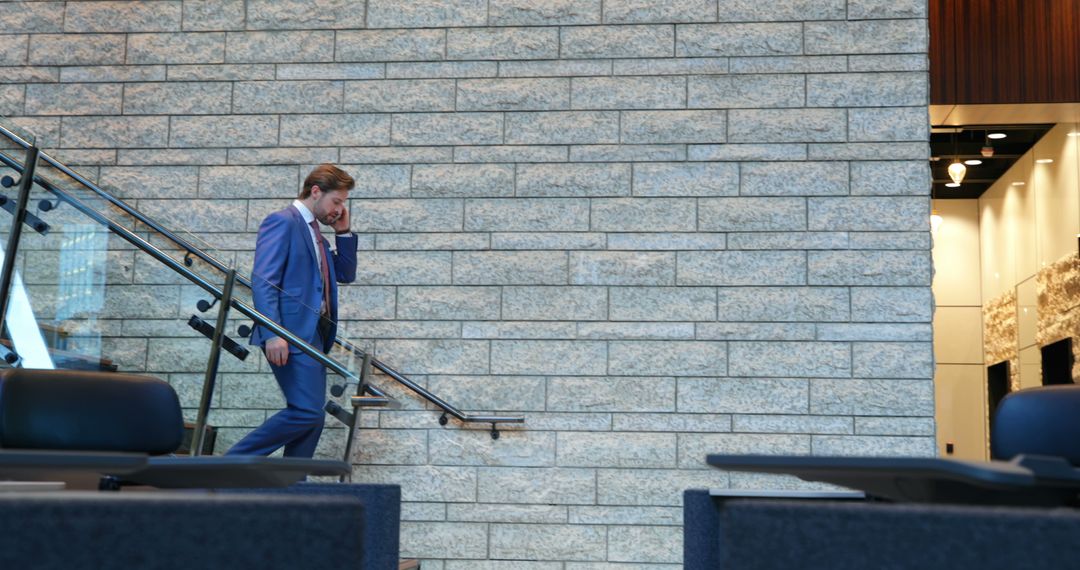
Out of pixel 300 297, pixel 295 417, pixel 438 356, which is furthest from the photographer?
pixel 438 356

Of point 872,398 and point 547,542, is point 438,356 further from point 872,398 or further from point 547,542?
point 872,398

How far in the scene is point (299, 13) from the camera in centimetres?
594

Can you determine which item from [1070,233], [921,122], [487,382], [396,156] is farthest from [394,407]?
[1070,233]

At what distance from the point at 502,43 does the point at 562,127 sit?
50cm

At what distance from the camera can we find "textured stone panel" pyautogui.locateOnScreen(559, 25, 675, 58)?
5.74m

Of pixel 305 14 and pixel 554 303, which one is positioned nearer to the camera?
pixel 554 303

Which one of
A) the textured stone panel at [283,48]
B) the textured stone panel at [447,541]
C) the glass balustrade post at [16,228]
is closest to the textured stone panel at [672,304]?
the textured stone panel at [447,541]

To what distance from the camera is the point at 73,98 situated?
19.6ft

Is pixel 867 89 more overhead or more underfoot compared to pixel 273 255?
more overhead

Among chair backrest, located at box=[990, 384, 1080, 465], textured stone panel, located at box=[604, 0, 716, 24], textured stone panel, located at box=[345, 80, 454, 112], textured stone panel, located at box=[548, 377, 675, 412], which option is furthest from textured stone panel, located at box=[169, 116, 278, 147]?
chair backrest, located at box=[990, 384, 1080, 465]

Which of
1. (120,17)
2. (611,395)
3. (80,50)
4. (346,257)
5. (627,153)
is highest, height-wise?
(120,17)

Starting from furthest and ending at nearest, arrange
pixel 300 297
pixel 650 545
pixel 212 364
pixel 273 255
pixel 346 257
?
1. pixel 650 545
2. pixel 346 257
3. pixel 300 297
4. pixel 273 255
5. pixel 212 364

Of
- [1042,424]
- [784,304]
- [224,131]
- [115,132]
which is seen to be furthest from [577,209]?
[1042,424]

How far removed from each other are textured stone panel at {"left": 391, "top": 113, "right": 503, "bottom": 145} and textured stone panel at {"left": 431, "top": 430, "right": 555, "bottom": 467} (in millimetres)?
1326
